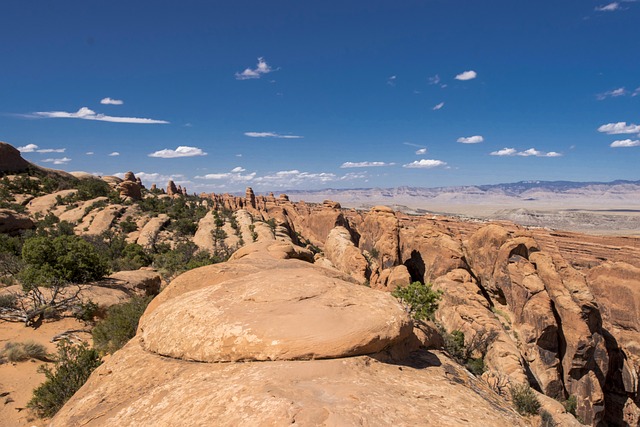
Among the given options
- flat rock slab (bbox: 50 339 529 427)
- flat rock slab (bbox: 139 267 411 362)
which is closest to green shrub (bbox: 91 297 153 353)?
flat rock slab (bbox: 139 267 411 362)

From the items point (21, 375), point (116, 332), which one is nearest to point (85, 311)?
point (116, 332)

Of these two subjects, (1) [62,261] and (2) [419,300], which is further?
(1) [62,261]

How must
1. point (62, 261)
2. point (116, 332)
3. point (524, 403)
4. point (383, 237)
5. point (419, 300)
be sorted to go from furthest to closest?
point (383, 237), point (62, 261), point (419, 300), point (524, 403), point (116, 332)

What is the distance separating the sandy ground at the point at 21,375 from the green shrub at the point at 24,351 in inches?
7.9

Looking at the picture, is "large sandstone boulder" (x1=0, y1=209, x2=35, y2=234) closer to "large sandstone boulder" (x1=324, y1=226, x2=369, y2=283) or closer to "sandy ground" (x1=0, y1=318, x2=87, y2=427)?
"sandy ground" (x1=0, y1=318, x2=87, y2=427)

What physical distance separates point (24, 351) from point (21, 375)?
3.88ft

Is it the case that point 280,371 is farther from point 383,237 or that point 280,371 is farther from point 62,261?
point 383,237

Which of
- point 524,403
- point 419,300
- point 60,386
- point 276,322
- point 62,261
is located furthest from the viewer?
point 62,261

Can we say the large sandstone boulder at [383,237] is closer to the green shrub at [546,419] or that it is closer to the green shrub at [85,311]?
the green shrub at [546,419]

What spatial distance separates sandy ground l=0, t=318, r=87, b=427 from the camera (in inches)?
370

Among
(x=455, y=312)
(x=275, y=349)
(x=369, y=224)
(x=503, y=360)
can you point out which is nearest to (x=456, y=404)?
(x=275, y=349)

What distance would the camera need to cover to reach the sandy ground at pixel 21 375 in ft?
30.9

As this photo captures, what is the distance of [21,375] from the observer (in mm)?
11367

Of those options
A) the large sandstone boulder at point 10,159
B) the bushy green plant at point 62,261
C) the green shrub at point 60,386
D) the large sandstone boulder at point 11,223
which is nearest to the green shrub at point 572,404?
the green shrub at point 60,386
